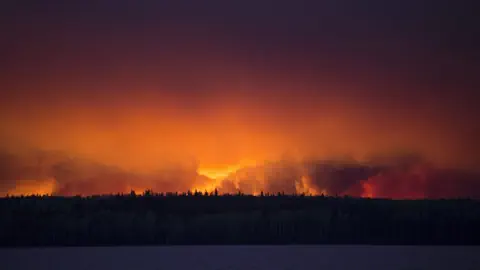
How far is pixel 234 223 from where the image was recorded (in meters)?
49.7

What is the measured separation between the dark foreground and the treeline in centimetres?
421

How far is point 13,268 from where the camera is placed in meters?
30.1

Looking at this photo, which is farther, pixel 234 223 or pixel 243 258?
pixel 234 223

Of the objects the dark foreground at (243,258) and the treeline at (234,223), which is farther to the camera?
the treeline at (234,223)

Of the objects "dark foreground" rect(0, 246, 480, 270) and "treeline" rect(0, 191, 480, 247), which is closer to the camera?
"dark foreground" rect(0, 246, 480, 270)

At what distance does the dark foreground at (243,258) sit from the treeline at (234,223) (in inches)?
166

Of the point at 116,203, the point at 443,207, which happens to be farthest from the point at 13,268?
the point at 443,207

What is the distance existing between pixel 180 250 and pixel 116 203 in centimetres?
1438

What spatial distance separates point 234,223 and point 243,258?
16676 millimetres

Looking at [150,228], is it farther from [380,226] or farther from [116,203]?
[380,226]

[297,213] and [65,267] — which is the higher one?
[297,213]

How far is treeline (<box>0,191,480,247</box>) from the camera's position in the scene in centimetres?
4512

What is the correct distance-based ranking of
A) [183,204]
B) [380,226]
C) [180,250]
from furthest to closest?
1. [183,204]
2. [380,226]
3. [180,250]

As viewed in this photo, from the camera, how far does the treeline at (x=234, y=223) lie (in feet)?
148
